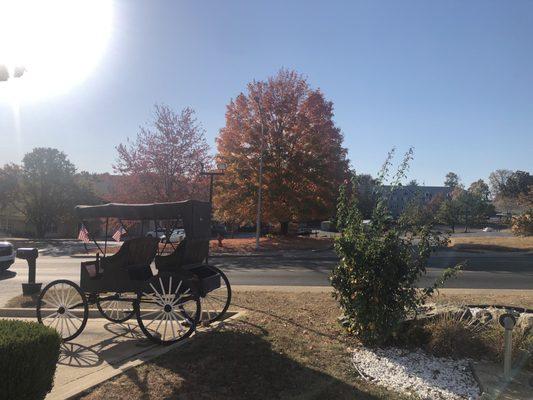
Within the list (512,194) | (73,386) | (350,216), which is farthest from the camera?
(512,194)

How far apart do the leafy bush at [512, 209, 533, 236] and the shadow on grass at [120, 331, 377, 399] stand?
38.5 m

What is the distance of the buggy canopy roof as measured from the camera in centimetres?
697

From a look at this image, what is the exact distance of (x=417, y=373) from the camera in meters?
5.40

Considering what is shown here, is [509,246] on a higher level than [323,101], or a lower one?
lower

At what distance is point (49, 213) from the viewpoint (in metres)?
50.8

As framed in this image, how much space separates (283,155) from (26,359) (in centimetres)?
2771

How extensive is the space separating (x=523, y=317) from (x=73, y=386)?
5.36 m

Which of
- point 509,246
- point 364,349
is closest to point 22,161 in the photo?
point 509,246

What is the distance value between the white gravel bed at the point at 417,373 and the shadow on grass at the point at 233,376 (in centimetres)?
53

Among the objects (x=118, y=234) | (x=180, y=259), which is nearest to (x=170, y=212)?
(x=180, y=259)

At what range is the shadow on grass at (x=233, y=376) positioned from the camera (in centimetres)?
476

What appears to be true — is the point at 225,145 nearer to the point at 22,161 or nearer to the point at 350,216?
the point at 350,216

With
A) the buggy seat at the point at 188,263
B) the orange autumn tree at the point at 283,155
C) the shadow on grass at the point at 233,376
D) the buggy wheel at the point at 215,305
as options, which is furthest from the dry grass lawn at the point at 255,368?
the orange autumn tree at the point at 283,155

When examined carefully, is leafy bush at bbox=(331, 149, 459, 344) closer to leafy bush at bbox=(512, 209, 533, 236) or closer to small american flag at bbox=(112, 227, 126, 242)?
small american flag at bbox=(112, 227, 126, 242)
